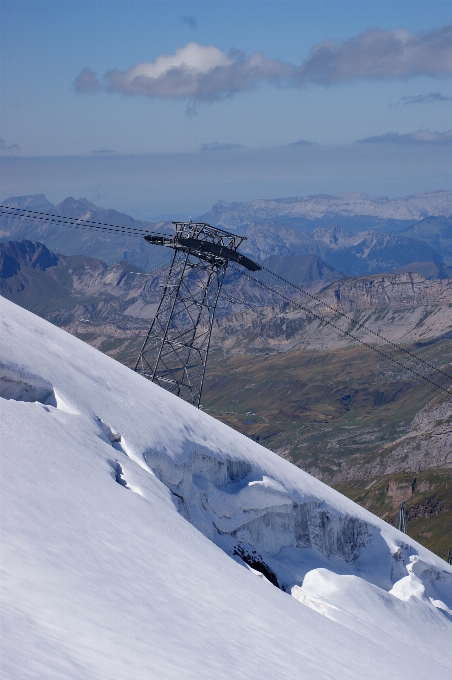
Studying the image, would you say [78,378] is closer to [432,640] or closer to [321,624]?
[321,624]

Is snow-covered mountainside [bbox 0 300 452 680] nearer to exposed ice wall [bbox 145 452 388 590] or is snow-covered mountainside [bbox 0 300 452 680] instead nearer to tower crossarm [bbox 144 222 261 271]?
exposed ice wall [bbox 145 452 388 590]

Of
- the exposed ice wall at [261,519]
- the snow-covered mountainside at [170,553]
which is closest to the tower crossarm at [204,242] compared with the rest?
the snow-covered mountainside at [170,553]

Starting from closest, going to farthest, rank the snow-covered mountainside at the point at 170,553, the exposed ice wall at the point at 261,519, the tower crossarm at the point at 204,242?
1. the snow-covered mountainside at the point at 170,553
2. the exposed ice wall at the point at 261,519
3. the tower crossarm at the point at 204,242

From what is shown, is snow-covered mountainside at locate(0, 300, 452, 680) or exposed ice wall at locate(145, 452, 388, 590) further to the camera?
exposed ice wall at locate(145, 452, 388, 590)

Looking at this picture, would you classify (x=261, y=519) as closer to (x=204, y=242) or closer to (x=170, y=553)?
(x=170, y=553)

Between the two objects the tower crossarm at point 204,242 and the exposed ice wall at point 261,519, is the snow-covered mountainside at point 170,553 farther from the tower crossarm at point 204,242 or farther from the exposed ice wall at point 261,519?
the tower crossarm at point 204,242

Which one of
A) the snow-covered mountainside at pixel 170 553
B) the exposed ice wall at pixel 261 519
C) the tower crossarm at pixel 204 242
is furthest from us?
the tower crossarm at pixel 204 242

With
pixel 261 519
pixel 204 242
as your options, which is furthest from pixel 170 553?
pixel 204 242

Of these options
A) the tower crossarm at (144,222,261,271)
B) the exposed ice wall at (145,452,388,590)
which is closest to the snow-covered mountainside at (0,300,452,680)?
the exposed ice wall at (145,452,388,590)
